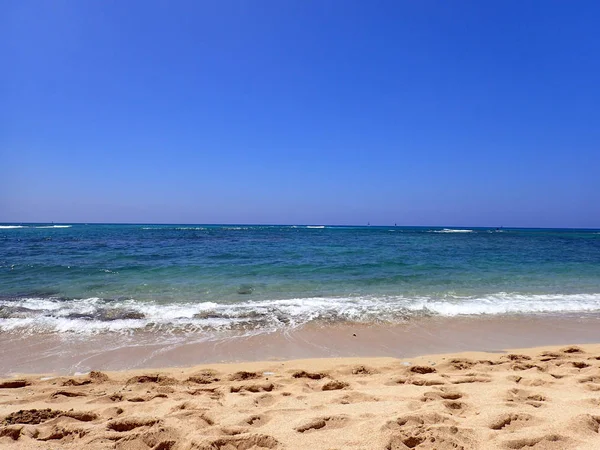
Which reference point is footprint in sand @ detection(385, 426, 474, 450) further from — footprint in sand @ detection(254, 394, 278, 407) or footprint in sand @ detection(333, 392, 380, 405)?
footprint in sand @ detection(254, 394, 278, 407)

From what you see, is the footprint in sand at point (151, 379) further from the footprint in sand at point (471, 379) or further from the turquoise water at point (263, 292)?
the footprint in sand at point (471, 379)

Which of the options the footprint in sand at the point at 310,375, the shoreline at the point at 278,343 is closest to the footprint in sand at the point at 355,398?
the footprint in sand at the point at 310,375

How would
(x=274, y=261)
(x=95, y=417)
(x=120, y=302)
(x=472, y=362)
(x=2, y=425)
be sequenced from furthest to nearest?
(x=274, y=261) < (x=120, y=302) < (x=472, y=362) < (x=95, y=417) < (x=2, y=425)

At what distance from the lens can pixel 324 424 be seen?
3.11m

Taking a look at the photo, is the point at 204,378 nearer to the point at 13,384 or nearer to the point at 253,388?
the point at 253,388

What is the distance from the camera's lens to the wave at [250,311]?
731cm

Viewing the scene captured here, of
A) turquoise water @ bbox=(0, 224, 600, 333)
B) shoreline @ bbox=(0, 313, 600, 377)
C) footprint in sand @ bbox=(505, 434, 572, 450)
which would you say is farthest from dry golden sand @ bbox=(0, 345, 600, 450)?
turquoise water @ bbox=(0, 224, 600, 333)

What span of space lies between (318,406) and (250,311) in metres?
5.08

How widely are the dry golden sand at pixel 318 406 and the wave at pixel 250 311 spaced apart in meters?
2.46

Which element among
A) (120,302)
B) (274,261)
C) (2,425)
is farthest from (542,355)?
(274,261)

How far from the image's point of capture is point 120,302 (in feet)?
30.1

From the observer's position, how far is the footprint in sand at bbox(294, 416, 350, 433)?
306 centimetres

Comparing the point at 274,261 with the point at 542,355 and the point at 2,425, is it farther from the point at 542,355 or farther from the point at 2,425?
the point at 2,425

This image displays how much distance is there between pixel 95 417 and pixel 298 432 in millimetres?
2206
